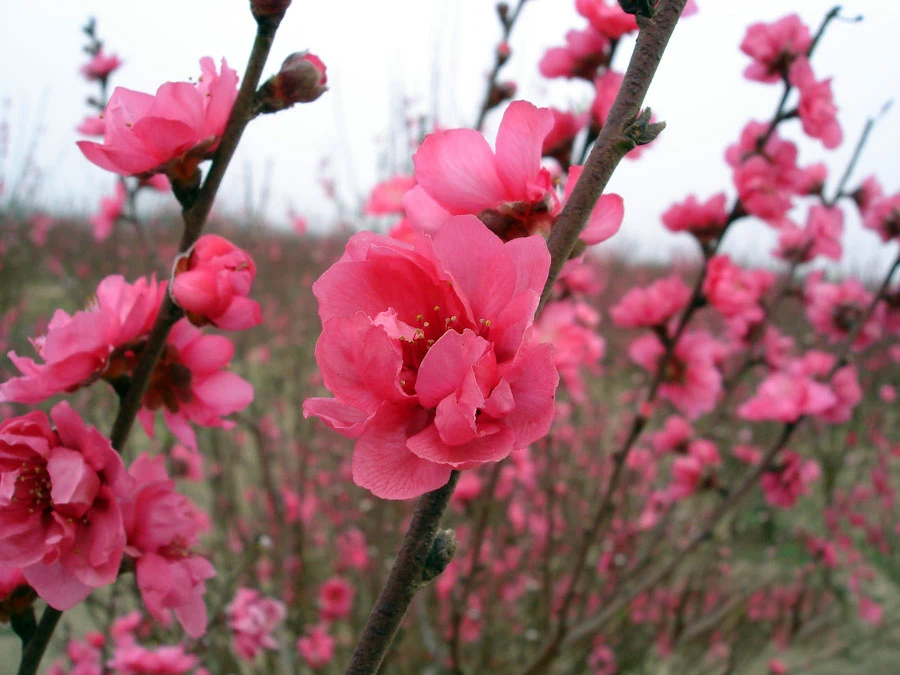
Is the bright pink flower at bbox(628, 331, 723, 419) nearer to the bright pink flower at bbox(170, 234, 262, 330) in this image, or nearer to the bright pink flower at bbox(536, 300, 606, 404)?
the bright pink flower at bbox(536, 300, 606, 404)

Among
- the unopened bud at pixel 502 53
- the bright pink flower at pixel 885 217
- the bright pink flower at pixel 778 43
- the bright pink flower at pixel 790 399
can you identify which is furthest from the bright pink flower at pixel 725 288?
the unopened bud at pixel 502 53

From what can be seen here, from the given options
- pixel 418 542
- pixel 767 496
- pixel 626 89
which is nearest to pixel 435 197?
pixel 626 89

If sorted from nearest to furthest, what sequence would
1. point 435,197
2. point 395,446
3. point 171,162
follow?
point 395,446
point 435,197
point 171,162

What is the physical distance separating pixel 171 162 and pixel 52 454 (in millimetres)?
352

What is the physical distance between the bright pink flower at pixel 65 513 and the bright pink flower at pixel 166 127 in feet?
0.93

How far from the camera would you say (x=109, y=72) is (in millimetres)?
2252

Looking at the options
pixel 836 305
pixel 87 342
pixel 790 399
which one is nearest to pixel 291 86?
pixel 87 342

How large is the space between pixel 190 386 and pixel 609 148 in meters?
0.61

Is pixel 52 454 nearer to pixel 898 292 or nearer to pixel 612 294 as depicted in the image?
pixel 898 292

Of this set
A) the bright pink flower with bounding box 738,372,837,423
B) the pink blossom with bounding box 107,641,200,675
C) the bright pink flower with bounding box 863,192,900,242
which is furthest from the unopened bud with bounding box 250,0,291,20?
the bright pink flower with bounding box 863,192,900,242

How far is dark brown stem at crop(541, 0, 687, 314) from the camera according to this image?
55 centimetres

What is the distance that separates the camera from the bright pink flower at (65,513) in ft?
2.17

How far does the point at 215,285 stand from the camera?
69cm

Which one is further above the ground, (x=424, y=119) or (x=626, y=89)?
(x=626, y=89)
